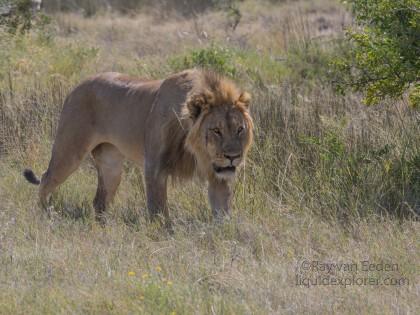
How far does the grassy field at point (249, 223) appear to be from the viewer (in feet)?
17.7

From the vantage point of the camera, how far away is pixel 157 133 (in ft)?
24.5

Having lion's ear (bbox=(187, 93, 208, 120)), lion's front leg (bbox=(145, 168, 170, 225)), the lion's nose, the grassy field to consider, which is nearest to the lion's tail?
the grassy field

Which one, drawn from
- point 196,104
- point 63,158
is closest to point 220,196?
point 196,104

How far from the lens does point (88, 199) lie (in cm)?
874

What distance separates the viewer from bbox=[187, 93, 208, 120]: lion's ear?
277 inches

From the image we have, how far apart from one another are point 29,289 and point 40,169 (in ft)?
13.4

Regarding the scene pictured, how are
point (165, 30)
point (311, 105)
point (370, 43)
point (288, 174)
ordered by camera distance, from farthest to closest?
1. point (165, 30)
2. point (311, 105)
3. point (288, 174)
4. point (370, 43)

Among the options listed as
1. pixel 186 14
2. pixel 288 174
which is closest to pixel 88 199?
pixel 288 174

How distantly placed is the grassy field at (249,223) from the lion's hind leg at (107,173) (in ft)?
0.47

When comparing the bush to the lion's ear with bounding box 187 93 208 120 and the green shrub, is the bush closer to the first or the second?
the lion's ear with bounding box 187 93 208 120

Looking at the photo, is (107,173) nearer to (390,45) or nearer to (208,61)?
(390,45)

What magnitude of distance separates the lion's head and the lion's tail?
1.98 m

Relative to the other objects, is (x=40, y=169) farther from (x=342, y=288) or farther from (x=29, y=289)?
(x=342, y=288)

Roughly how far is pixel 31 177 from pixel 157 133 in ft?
5.39
